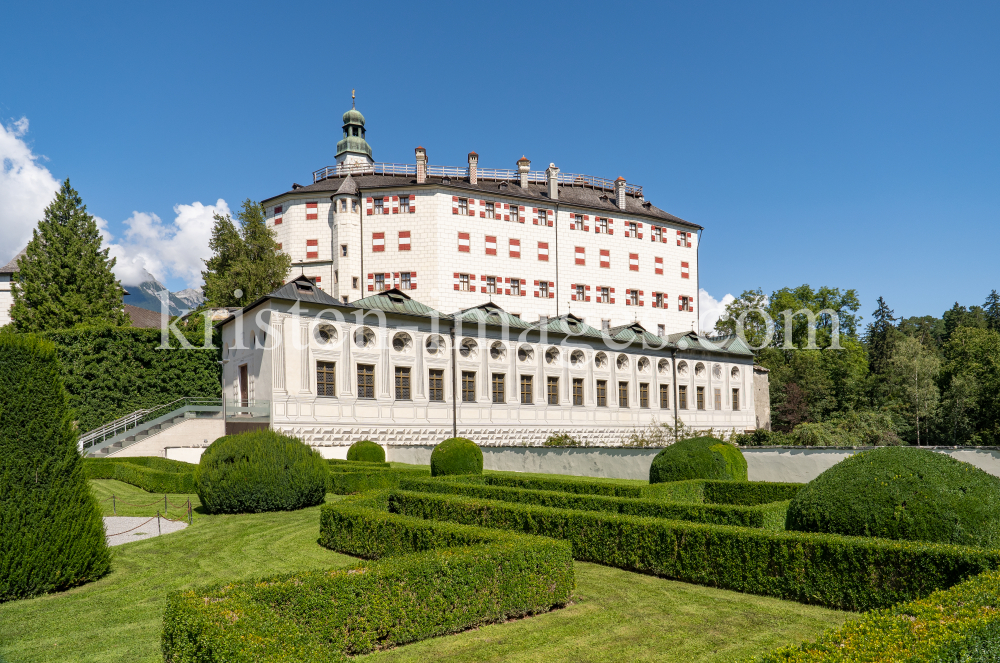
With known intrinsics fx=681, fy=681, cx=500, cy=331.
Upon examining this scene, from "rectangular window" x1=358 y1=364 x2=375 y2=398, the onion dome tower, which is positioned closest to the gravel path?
"rectangular window" x1=358 y1=364 x2=375 y2=398

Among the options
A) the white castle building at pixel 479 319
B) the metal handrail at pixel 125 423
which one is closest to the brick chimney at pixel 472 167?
the white castle building at pixel 479 319

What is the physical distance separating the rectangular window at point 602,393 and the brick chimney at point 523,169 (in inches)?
659

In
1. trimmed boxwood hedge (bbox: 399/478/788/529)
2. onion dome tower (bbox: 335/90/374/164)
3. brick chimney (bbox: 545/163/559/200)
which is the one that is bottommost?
trimmed boxwood hedge (bbox: 399/478/788/529)

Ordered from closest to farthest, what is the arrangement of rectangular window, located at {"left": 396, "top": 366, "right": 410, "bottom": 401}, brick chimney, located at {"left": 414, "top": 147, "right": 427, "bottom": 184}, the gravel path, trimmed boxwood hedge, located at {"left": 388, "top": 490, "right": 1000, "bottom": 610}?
trimmed boxwood hedge, located at {"left": 388, "top": 490, "right": 1000, "bottom": 610}, the gravel path, rectangular window, located at {"left": 396, "top": 366, "right": 410, "bottom": 401}, brick chimney, located at {"left": 414, "top": 147, "right": 427, "bottom": 184}

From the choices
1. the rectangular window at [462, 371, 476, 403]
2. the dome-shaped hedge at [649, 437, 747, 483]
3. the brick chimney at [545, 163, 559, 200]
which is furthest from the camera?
the brick chimney at [545, 163, 559, 200]

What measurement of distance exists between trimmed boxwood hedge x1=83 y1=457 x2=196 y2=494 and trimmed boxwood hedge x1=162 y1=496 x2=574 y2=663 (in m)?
12.9

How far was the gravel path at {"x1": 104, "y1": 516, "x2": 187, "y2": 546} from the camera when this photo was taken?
42.4 ft

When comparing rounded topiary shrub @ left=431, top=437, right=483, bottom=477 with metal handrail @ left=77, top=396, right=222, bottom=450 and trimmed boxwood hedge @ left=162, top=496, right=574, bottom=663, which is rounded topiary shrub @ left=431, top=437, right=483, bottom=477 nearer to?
metal handrail @ left=77, top=396, right=222, bottom=450

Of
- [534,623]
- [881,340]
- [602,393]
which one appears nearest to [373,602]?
[534,623]

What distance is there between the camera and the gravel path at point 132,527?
12922 mm

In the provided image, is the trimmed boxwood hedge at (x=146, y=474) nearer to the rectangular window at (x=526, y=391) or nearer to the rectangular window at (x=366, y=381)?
the rectangular window at (x=366, y=381)

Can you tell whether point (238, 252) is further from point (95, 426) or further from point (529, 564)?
point (529, 564)

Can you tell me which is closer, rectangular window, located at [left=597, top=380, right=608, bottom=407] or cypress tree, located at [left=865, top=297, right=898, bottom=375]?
rectangular window, located at [left=597, top=380, right=608, bottom=407]

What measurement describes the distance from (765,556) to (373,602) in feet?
16.0
